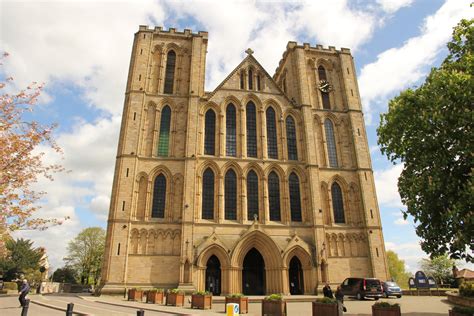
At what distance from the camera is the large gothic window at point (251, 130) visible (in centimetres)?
2939

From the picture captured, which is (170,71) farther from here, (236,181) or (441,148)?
(441,148)

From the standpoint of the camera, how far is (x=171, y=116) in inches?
1163

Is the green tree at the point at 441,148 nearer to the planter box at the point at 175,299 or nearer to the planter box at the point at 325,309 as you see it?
the planter box at the point at 325,309

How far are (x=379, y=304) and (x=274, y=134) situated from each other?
20.8 meters

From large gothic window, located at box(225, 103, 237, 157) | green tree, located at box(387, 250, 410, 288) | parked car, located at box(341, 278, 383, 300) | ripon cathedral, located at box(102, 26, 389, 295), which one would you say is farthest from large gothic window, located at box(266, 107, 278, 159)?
green tree, located at box(387, 250, 410, 288)

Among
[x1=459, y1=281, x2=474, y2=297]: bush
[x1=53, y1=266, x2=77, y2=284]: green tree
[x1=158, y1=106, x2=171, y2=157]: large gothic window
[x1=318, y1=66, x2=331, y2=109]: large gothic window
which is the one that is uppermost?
[x1=318, y1=66, x2=331, y2=109]: large gothic window

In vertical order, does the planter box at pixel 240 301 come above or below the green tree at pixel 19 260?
below

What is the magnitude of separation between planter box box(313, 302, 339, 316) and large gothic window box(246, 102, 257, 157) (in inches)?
712

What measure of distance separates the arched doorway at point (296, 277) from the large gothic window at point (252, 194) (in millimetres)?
5057

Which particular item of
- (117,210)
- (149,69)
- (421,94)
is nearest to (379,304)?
(421,94)

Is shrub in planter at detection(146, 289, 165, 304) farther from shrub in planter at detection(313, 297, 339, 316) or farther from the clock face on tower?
the clock face on tower

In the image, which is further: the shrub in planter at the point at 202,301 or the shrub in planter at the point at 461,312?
the shrub in planter at the point at 202,301

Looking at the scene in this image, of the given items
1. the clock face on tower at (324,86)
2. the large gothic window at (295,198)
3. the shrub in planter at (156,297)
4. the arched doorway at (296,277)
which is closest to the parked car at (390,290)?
the arched doorway at (296,277)

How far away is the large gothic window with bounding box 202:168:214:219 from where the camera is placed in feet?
86.8
